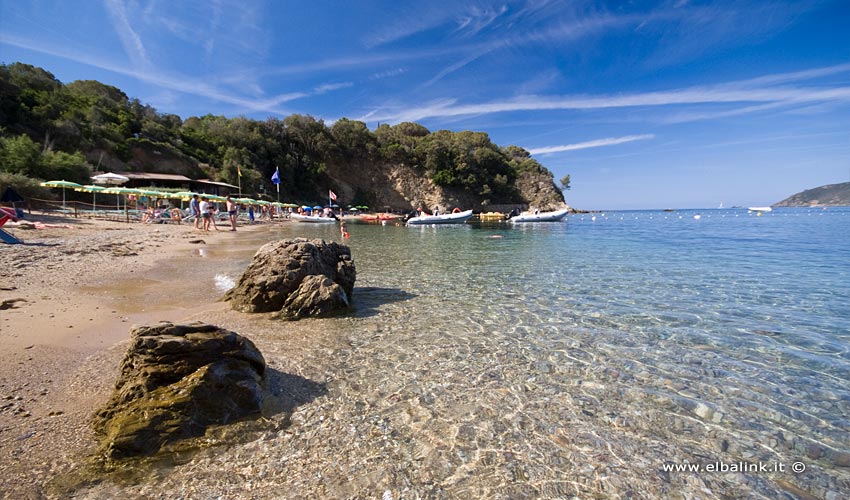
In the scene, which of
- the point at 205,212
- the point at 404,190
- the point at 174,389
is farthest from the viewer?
the point at 404,190

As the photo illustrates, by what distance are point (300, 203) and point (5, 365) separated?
56.7 m

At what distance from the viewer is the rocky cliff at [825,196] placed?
170 meters

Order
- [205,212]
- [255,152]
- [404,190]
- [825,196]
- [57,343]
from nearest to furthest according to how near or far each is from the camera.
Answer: [57,343] → [205,212] → [255,152] → [404,190] → [825,196]

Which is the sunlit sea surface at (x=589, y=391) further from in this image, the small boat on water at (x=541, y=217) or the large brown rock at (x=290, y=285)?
the small boat on water at (x=541, y=217)

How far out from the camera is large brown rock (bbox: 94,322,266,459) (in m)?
2.63

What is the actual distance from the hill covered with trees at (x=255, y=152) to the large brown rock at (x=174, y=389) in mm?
23368

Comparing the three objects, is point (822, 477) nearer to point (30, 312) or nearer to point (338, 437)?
point (338, 437)

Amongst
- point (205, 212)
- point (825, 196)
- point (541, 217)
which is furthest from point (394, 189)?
point (825, 196)

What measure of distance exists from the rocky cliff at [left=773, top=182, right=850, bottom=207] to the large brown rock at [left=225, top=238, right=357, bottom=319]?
805 ft

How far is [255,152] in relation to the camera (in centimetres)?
5403

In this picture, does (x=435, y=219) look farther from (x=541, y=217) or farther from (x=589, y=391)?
(x=589, y=391)

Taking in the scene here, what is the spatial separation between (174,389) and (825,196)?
27141cm

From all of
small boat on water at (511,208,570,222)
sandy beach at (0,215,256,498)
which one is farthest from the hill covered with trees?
small boat on water at (511,208,570,222)

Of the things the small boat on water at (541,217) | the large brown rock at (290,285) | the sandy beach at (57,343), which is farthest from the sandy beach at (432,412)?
the small boat on water at (541,217)
